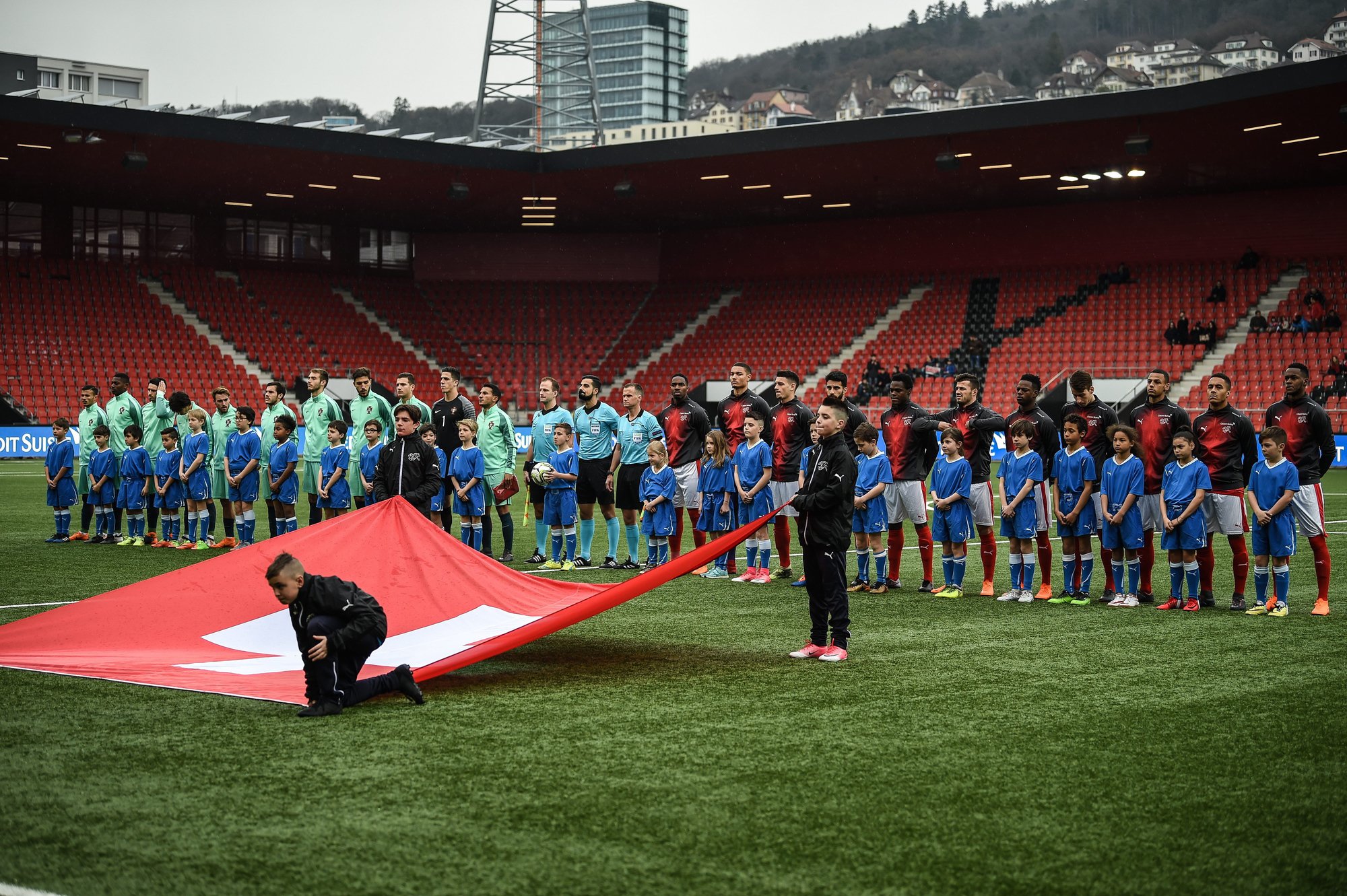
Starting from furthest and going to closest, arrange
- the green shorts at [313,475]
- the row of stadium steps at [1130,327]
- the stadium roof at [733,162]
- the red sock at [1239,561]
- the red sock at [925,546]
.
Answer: the row of stadium steps at [1130,327] < the stadium roof at [733,162] < the green shorts at [313,475] < the red sock at [925,546] < the red sock at [1239,561]

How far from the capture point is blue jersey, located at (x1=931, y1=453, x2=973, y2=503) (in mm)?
10422

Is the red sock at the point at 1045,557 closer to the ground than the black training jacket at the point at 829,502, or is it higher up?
closer to the ground

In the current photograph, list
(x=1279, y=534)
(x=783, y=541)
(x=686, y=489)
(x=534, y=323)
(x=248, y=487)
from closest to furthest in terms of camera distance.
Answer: (x=1279, y=534), (x=783, y=541), (x=686, y=489), (x=248, y=487), (x=534, y=323)

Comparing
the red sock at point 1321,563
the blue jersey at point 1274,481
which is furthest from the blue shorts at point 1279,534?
the red sock at point 1321,563

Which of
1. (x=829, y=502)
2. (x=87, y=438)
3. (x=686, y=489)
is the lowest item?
(x=686, y=489)

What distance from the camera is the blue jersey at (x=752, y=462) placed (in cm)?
1130

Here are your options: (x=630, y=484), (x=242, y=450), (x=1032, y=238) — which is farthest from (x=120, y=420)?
(x=1032, y=238)

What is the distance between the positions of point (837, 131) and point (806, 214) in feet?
32.7

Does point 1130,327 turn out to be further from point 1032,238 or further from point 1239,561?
point 1239,561

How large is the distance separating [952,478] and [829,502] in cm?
341

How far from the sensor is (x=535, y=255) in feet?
124

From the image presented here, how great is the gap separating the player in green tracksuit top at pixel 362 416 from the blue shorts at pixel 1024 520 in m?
5.95

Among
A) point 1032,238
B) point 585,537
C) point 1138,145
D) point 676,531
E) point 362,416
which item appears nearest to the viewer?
point 676,531

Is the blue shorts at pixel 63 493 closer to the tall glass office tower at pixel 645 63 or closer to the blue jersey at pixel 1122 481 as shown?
the blue jersey at pixel 1122 481
